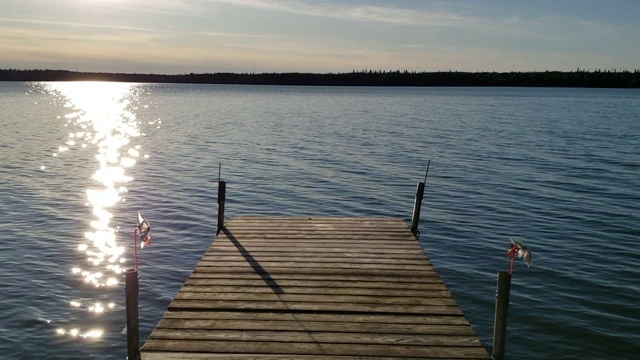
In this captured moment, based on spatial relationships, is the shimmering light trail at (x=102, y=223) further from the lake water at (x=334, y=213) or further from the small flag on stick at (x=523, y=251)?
the small flag on stick at (x=523, y=251)

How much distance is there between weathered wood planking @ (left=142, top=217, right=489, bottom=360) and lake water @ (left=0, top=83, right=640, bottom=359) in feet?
7.81

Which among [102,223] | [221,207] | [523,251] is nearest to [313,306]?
[523,251]

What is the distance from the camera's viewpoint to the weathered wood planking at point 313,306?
808 cm

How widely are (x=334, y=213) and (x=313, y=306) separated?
12.4m

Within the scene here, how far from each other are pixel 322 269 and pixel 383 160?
77.8 ft

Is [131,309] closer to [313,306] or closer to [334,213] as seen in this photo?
[313,306]

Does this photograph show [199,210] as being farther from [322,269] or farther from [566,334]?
[566,334]

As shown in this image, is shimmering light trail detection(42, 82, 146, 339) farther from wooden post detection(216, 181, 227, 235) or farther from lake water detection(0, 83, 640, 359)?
wooden post detection(216, 181, 227, 235)

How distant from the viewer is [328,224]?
1508cm

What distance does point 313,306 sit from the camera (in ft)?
31.0

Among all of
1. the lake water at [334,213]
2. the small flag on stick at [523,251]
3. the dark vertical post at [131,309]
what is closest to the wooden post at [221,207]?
the lake water at [334,213]

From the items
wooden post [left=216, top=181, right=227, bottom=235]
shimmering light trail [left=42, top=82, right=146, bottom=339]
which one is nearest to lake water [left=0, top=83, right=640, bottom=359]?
shimmering light trail [left=42, top=82, right=146, bottom=339]

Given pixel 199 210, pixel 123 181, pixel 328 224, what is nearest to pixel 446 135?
pixel 123 181

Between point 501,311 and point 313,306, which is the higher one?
point 501,311
